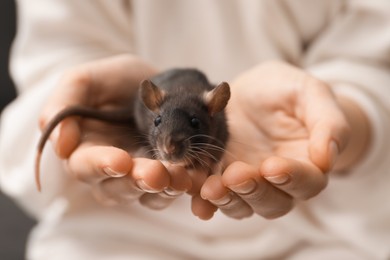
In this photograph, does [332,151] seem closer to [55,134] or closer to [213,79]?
[55,134]

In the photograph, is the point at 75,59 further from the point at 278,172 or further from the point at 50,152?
the point at 278,172

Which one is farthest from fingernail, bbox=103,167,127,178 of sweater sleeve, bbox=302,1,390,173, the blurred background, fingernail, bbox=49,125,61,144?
the blurred background

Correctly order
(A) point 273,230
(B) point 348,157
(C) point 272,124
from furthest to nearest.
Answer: (A) point 273,230, (B) point 348,157, (C) point 272,124

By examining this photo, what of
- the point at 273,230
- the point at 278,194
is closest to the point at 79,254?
the point at 273,230

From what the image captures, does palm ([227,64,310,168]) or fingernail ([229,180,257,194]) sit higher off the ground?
palm ([227,64,310,168])

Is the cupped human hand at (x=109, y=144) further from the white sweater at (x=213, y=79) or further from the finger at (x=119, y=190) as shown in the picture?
the white sweater at (x=213, y=79)

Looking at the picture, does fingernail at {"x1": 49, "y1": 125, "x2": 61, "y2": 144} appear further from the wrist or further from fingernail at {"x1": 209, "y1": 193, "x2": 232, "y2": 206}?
the wrist
